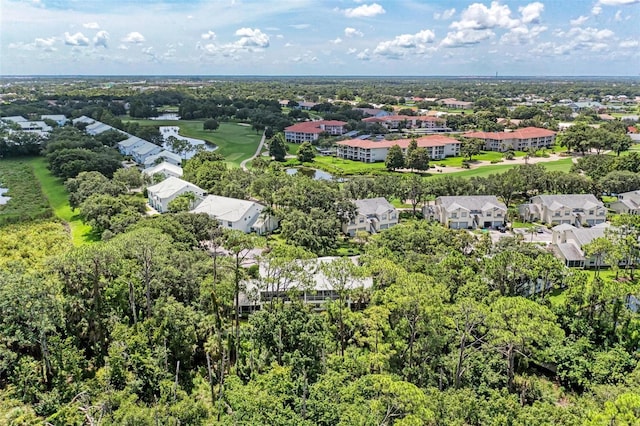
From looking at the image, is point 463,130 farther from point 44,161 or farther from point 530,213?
point 44,161

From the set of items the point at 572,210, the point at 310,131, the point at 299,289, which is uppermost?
the point at 310,131

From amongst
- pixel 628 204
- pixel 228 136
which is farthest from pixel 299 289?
pixel 228 136

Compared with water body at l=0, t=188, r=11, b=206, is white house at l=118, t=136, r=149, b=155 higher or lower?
higher

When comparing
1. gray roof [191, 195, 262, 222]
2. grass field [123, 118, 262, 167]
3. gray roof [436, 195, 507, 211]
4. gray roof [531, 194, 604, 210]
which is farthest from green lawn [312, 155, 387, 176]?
gray roof [531, 194, 604, 210]

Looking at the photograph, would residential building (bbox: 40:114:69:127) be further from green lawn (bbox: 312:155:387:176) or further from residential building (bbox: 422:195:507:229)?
residential building (bbox: 422:195:507:229)

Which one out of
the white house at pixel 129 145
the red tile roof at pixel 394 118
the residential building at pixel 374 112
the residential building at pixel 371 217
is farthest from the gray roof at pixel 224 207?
the residential building at pixel 374 112

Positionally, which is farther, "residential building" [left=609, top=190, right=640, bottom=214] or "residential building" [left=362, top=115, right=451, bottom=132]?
"residential building" [left=362, top=115, right=451, bottom=132]

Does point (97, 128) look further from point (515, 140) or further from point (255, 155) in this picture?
point (515, 140)

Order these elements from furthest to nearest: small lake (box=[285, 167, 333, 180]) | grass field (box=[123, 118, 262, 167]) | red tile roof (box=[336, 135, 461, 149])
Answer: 1. grass field (box=[123, 118, 262, 167])
2. red tile roof (box=[336, 135, 461, 149])
3. small lake (box=[285, 167, 333, 180])
